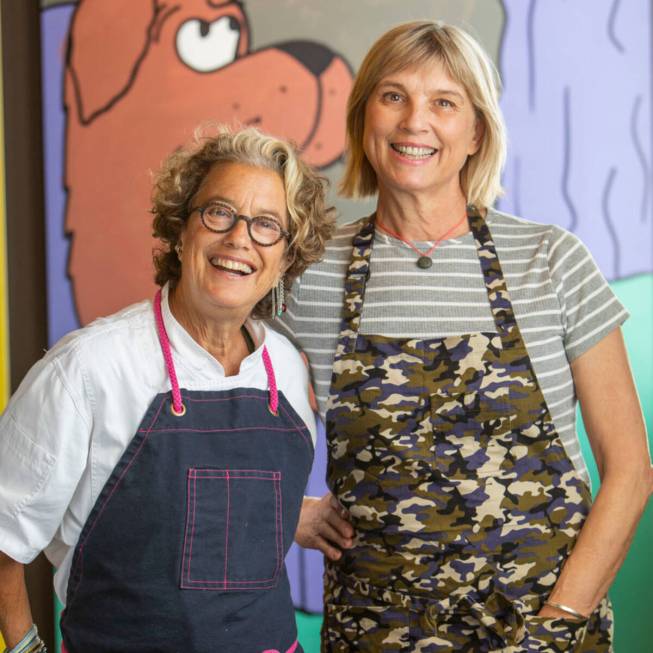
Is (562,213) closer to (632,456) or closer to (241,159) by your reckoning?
(632,456)

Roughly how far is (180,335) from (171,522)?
307mm

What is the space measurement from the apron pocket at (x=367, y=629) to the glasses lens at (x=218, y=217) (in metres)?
0.73

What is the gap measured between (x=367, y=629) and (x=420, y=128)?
0.91 meters

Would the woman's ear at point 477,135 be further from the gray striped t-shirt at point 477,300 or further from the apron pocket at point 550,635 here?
the apron pocket at point 550,635

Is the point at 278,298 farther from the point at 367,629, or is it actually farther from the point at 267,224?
the point at 367,629

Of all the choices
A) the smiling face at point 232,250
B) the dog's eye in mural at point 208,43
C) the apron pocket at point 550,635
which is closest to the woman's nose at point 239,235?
the smiling face at point 232,250

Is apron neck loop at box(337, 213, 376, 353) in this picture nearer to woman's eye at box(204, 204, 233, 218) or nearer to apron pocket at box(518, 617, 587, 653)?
woman's eye at box(204, 204, 233, 218)

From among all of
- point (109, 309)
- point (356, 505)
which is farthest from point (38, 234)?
point (356, 505)

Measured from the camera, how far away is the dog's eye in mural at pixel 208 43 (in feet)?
8.84

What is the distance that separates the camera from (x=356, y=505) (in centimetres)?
165

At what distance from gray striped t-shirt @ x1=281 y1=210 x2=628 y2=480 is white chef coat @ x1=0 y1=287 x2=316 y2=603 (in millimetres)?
308

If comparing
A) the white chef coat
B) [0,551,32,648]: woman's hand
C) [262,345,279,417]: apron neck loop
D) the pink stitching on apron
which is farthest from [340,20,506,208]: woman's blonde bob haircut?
[0,551,32,648]: woman's hand

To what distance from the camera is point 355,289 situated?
171 cm

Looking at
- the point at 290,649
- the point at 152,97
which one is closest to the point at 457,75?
the point at 290,649
